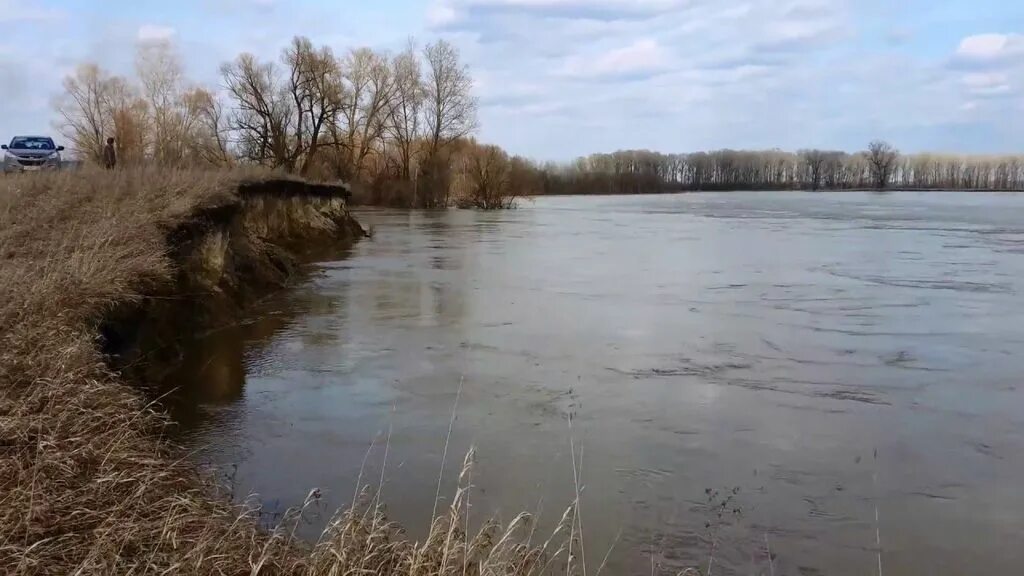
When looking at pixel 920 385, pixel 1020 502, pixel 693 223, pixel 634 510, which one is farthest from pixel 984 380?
pixel 693 223

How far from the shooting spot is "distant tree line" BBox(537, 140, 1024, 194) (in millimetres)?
120500

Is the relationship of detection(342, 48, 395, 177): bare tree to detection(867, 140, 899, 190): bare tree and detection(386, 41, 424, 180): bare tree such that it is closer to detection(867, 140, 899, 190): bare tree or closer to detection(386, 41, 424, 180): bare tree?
detection(386, 41, 424, 180): bare tree

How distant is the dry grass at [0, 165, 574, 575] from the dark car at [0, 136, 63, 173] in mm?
13895

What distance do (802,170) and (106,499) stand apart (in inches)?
5541

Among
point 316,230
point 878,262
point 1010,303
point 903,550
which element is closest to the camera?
point 903,550

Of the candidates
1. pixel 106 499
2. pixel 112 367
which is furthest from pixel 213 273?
pixel 106 499

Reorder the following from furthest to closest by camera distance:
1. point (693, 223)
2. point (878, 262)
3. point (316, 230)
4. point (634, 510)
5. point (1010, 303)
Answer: point (693, 223) → point (316, 230) → point (878, 262) → point (1010, 303) → point (634, 510)

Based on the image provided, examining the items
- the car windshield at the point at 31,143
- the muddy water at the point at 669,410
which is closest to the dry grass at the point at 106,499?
the muddy water at the point at 669,410

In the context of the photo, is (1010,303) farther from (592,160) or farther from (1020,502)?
(592,160)

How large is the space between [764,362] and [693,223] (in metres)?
28.9

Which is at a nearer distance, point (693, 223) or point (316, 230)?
point (316, 230)

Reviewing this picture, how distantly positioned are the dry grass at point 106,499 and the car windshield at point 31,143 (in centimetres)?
1575

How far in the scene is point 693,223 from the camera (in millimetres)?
37688

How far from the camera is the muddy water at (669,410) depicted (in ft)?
17.8
